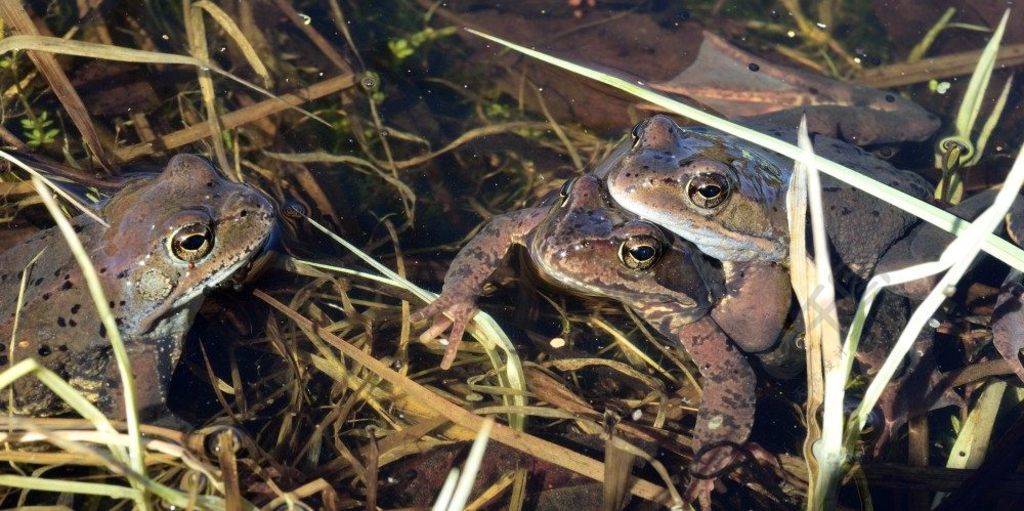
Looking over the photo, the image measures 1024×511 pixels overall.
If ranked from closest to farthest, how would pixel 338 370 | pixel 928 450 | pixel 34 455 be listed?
pixel 34 455 → pixel 338 370 → pixel 928 450

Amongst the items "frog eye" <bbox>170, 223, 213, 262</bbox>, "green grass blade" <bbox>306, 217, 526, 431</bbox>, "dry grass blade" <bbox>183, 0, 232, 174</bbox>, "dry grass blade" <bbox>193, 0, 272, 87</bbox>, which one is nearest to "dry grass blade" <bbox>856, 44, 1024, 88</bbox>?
"green grass blade" <bbox>306, 217, 526, 431</bbox>

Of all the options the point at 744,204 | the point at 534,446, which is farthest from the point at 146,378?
→ the point at 744,204

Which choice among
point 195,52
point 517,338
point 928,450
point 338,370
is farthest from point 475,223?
point 928,450

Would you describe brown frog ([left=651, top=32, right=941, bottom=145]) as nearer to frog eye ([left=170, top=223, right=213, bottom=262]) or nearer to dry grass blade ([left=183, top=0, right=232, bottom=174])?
dry grass blade ([left=183, top=0, right=232, bottom=174])

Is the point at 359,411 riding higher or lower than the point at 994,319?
lower

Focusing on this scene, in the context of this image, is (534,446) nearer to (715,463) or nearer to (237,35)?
(715,463)

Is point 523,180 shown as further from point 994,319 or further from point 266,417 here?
point 994,319
